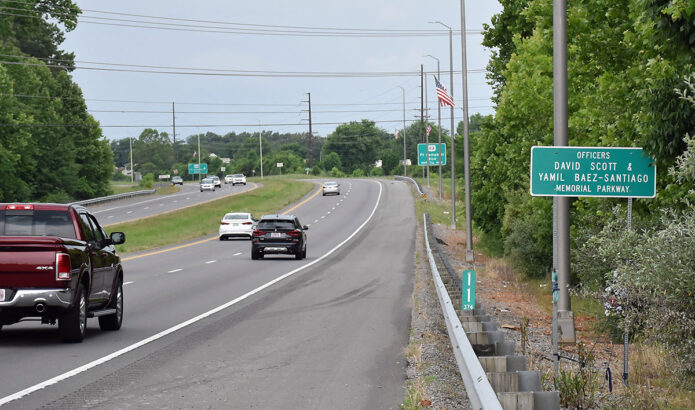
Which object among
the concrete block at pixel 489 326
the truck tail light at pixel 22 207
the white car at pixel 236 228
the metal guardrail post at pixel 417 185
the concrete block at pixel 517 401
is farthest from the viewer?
the metal guardrail post at pixel 417 185

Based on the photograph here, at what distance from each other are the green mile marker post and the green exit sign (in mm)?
1502

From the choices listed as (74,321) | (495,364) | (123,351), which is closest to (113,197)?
(74,321)

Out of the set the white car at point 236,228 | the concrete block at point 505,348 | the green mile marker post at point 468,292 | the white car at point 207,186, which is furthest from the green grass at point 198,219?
the concrete block at point 505,348

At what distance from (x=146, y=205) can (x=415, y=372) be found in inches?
3165

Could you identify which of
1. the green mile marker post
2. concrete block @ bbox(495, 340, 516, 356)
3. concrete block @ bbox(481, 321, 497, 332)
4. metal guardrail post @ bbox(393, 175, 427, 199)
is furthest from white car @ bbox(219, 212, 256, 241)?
concrete block @ bbox(495, 340, 516, 356)

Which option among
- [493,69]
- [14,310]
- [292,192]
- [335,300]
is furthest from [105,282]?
[292,192]

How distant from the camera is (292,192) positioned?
349ft

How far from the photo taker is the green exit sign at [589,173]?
1261 centimetres

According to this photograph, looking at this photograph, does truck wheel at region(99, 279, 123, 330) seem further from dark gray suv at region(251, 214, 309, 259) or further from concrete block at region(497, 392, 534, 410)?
dark gray suv at region(251, 214, 309, 259)

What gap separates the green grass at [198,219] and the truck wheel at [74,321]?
96.5 feet

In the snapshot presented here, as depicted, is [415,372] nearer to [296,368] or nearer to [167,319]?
[296,368]

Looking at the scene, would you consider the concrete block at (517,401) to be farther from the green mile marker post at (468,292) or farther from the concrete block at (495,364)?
the green mile marker post at (468,292)

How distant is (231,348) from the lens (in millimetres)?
13508

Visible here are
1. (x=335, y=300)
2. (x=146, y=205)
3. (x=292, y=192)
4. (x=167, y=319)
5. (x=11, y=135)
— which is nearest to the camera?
(x=167, y=319)
